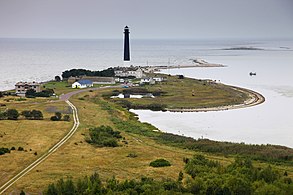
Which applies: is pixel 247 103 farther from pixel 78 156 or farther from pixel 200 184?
pixel 200 184

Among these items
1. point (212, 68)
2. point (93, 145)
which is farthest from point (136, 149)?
point (212, 68)

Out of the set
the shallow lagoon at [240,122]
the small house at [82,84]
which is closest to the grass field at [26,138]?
the shallow lagoon at [240,122]

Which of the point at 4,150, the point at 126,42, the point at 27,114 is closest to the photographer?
the point at 4,150

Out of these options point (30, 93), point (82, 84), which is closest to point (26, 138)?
point (30, 93)

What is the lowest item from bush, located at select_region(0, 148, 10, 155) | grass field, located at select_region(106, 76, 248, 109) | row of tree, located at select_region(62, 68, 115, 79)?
grass field, located at select_region(106, 76, 248, 109)

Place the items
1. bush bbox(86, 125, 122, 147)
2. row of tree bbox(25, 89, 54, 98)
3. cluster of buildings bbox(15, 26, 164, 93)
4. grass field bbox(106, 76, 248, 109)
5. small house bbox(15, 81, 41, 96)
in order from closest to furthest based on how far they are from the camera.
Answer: bush bbox(86, 125, 122, 147) → row of tree bbox(25, 89, 54, 98) → grass field bbox(106, 76, 248, 109) → small house bbox(15, 81, 41, 96) → cluster of buildings bbox(15, 26, 164, 93)

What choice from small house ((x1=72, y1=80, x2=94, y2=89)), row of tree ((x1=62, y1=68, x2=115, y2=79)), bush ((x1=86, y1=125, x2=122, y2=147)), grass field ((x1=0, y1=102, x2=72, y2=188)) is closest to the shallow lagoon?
bush ((x1=86, y1=125, x2=122, y2=147))

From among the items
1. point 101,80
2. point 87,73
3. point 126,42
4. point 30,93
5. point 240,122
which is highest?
point 126,42

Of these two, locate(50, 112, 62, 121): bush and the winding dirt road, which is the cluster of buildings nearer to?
the winding dirt road
